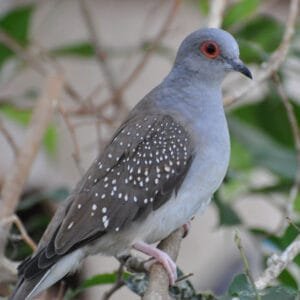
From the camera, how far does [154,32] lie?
651 cm

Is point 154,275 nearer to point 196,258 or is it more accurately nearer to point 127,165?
point 127,165

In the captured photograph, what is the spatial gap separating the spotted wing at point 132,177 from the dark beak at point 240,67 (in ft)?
0.90

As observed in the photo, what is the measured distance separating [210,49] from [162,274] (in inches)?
34.8

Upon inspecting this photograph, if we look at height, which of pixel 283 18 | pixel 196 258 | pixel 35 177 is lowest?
pixel 196 258

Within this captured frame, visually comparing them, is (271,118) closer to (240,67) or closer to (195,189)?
(240,67)

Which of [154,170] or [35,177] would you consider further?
[35,177]

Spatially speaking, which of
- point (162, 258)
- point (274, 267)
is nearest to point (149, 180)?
point (162, 258)

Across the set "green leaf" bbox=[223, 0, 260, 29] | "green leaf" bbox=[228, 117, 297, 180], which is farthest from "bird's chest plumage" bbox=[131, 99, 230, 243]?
"green leaf" bbox=[223, 0, 260, 29]

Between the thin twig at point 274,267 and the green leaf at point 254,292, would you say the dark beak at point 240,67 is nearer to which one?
the thin twig at point 274,267

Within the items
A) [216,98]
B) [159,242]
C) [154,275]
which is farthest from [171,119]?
[154,275]

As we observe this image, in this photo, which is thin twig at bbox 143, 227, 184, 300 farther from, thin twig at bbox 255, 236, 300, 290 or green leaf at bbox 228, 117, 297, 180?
green leaf at bbox 228, 117, 297, 180

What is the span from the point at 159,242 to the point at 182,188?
0.72ft

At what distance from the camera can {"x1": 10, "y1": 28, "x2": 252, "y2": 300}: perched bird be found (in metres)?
3.24

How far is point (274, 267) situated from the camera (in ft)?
8.94
